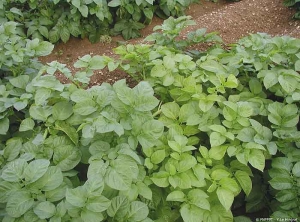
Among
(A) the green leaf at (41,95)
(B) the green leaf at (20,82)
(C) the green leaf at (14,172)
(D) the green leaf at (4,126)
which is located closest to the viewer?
(C) the green leaf at (14,172)

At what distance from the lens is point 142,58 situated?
8.55 feet

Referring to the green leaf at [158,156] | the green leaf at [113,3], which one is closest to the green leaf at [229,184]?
the green leaf at [158,156]

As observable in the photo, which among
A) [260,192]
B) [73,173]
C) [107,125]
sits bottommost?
[260,192]

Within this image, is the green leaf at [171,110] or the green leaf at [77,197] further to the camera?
the green leaf at [171,110]

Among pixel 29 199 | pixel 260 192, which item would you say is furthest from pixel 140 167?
pixel 260 192

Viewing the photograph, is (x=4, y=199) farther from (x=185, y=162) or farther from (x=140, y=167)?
(x=185, y=162)

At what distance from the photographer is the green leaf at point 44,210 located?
1.65m

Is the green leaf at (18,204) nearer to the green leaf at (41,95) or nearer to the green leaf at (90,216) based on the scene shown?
the green leaf at (90,216)

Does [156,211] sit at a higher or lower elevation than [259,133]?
lower

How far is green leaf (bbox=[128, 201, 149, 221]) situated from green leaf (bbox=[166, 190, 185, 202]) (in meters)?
0.17

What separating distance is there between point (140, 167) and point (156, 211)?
0.95 feet

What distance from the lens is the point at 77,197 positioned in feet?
5.33

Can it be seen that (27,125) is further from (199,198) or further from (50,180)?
(199,198)

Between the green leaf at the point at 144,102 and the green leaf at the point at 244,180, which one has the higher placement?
the green leaf at the point at 144,102
